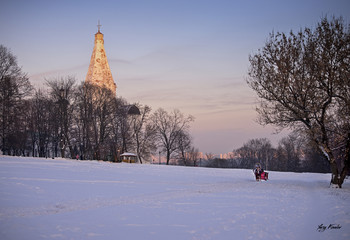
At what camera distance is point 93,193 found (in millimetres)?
15633

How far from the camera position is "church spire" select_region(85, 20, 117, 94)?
85000 mm

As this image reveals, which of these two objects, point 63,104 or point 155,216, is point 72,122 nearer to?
point 63,104

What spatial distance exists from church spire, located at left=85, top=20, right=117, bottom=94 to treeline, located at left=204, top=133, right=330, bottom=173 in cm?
4284

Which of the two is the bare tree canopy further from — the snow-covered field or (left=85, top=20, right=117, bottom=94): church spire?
(left=85, top=20, right=117, bottom=94): church spire

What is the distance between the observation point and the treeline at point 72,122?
3709cm

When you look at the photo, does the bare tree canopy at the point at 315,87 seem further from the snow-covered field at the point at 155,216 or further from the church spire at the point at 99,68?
the church spire at the point at 99,68

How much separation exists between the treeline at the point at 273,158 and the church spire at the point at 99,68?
42.8 metres

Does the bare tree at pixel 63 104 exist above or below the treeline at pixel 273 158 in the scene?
above

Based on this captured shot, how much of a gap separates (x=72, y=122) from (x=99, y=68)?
124 ft

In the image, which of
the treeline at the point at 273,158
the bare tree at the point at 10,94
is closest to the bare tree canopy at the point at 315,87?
the bare tree at the point at 10,94

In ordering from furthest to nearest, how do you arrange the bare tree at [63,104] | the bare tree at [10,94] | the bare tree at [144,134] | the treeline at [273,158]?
the treeline at [273,158], the bare tree at [144,134], the bare tree at [63,104], the bare tree at [10,94]

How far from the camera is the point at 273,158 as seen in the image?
109 metres

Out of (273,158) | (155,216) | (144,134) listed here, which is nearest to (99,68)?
(144,134)

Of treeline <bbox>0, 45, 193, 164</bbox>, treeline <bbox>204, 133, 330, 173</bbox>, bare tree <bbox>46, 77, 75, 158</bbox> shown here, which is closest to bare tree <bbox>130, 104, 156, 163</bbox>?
treeline <bbox>0, 45, 193, 164</bbox>
